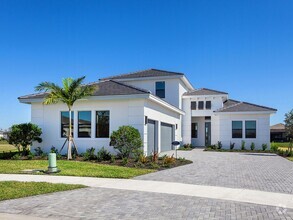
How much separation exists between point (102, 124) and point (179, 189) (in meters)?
11.1

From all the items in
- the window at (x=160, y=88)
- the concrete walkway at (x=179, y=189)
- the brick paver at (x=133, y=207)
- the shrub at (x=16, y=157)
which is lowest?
the shrub at (x=16, y=157)

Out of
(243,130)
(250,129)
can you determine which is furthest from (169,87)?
(250,129)

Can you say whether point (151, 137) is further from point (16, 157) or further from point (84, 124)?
point (16, 157)

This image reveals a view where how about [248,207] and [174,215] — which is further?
[248,207]

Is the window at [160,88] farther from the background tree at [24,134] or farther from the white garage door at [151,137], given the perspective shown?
the background tree at [24,134]

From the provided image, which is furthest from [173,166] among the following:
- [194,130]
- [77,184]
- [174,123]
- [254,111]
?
[194,130]

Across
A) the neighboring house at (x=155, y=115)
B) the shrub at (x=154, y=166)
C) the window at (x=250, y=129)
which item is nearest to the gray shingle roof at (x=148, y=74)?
the neighboring house at (x=155, y=115)

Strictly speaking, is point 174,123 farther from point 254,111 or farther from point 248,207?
point 248,207

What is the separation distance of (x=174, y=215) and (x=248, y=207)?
1.97 m

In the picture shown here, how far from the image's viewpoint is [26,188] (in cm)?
958

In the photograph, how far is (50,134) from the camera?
21047mm

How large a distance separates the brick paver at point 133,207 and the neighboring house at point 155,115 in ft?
35.5

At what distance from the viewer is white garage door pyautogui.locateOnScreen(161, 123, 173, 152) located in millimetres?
25812

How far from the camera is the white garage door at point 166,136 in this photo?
25812 millimetres
